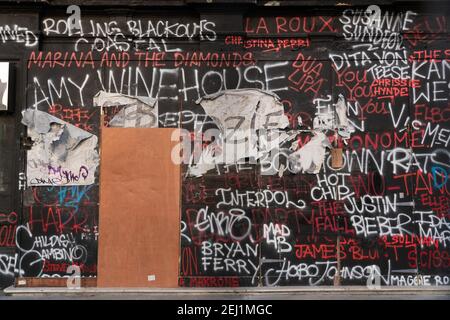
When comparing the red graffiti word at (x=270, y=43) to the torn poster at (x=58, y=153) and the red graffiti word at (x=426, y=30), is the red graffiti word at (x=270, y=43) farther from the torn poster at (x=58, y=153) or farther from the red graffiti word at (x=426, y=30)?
the torn poster at (x=58, y=153)

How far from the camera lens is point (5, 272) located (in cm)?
779

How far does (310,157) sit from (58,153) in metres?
3.86

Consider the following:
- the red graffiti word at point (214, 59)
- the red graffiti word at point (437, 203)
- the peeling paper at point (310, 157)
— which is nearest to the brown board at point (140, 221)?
the red graffiti word at point (214, 59)

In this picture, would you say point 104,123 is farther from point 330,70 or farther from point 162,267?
point 330,70

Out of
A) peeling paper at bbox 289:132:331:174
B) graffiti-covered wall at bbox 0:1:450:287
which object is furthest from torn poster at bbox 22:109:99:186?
peeling paper at bbox 289:132:331:174

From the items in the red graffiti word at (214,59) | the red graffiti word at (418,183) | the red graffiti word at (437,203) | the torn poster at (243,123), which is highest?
the red graffiti word at (214,59)

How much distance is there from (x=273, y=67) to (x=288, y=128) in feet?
3.21

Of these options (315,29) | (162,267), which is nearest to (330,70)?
(315,29)

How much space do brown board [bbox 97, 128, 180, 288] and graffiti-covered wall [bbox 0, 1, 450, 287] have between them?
6.3 inches

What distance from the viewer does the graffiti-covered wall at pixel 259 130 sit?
7.81 metres

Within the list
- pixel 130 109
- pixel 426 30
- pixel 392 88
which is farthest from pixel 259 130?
pixel 426 30

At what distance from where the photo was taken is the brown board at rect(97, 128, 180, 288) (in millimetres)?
7773

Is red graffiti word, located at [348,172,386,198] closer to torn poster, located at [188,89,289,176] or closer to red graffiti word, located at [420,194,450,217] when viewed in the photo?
red graffiti word, located at [420,194,450,217]

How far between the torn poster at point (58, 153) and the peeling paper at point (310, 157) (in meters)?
3.03
